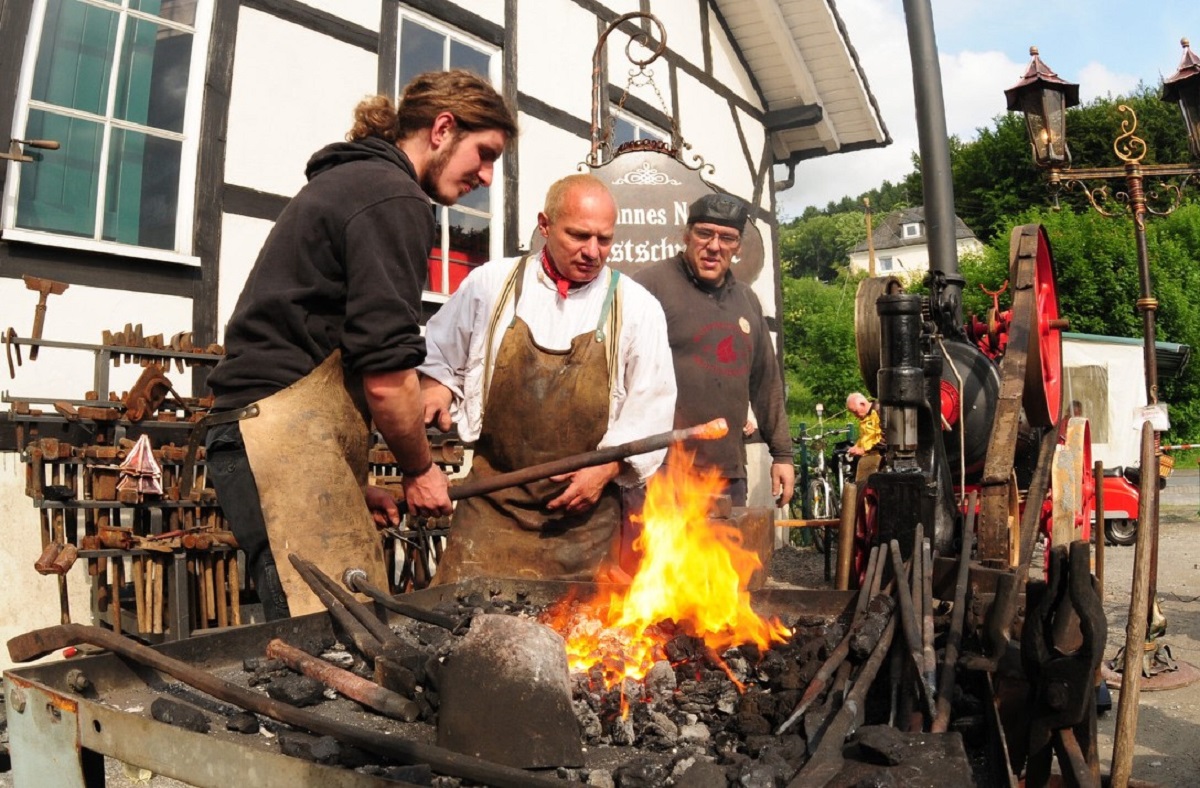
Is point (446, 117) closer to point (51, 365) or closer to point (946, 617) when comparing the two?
point (946, 617)

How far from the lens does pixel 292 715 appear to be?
64.2 inches

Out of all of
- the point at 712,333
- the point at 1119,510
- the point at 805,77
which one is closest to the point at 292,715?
the point at 712,333

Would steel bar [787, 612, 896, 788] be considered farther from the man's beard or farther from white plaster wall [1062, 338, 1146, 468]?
white plaster wall [1062, 338, 1146, 468]

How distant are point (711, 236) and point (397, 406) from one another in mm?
2597

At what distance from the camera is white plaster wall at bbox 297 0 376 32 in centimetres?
602

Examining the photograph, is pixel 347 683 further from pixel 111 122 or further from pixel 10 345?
pixel 111 122

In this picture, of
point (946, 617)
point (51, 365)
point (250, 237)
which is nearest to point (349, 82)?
point (250, 237)

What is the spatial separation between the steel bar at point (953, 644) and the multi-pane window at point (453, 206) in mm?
4992

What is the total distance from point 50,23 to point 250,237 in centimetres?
144

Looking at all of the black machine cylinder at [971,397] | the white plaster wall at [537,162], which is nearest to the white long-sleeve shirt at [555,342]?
the black machine cylinder at [971,397]

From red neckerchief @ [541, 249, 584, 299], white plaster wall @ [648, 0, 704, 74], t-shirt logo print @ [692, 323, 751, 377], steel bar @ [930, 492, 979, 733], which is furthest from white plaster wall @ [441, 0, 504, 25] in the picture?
steel bar @ [930, 492, 979, 733]

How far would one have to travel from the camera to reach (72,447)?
4.12 metres

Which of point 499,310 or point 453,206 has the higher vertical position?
point 453,206

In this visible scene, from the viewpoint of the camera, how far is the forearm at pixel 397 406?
243 centimetres
